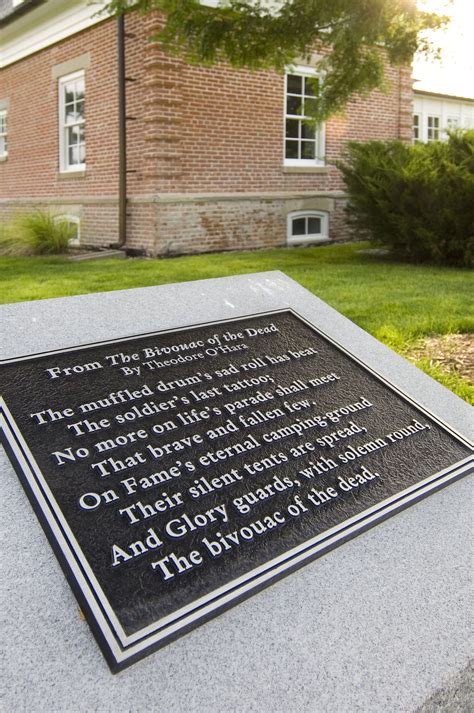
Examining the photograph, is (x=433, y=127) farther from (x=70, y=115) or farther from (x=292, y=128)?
(x=70, y=115)

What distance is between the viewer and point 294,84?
13.2 metres

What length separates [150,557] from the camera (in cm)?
206

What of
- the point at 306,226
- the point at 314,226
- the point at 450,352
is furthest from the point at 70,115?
the point at 450,352

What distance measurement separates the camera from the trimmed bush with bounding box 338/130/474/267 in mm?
9602

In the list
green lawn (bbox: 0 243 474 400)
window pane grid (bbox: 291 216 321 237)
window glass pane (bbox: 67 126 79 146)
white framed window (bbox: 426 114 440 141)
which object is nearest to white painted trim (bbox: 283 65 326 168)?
window pane grid (bbox: 291 216 321 237)

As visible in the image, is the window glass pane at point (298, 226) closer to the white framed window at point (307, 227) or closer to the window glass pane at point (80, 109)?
the white framed window at point (307, 227)

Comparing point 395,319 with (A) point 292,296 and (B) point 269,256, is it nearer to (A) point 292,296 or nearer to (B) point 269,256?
(A) point 292,296

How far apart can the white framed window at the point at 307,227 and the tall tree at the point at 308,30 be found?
20.6 feet

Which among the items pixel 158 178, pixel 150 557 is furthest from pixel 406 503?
pixel 158 178

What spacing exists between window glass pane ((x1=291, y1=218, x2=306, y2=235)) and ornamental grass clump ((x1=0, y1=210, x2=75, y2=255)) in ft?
14.9

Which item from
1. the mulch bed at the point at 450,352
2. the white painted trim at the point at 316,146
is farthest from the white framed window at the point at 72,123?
the mulch bed at the point at 450,352

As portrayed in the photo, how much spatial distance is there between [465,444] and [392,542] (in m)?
0.83

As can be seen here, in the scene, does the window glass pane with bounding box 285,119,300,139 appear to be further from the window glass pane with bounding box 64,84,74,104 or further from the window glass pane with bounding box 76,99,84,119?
the window glass pane with bounding box 64,84,74,104

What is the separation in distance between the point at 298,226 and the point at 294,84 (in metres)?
2.81
